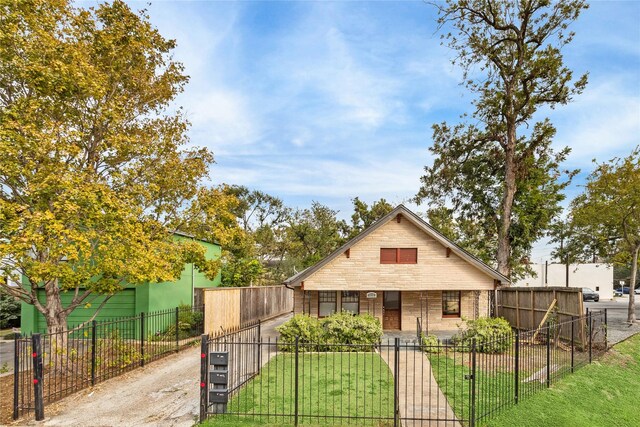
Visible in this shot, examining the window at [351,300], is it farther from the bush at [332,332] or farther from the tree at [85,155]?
the tree at [85,155]

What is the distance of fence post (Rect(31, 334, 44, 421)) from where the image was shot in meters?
8.72

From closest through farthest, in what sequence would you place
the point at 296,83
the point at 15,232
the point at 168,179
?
the point at 15,232, the point at 168,179, the point at 296,83

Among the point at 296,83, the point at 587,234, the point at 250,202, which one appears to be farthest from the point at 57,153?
the point at 250,202

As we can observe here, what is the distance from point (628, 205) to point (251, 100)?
68.0ft

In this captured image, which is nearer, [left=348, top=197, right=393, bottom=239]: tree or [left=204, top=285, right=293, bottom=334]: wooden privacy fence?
[left=204, top=285, right=293, bottom=334]: wooden privacy fence

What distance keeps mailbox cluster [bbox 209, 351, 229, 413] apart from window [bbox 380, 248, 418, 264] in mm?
12389

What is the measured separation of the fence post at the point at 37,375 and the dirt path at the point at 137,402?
22cm

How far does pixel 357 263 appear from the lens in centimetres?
Answer: 2005

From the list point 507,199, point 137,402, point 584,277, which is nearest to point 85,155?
point 137,402

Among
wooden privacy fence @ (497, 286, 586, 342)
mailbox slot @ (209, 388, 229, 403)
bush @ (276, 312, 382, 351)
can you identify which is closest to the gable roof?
wooden privacy fence @ (497, 286, 586, 342)

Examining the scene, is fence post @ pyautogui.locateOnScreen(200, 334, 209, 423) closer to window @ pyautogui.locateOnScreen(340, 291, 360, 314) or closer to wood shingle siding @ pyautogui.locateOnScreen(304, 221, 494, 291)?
wood shingle siding @ pyautogui.locateOnScreen(304, 221, 494, 291)

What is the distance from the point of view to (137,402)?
32.3 feet

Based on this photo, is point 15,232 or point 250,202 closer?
point 15,232

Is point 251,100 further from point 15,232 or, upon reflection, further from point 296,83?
point 15,232
